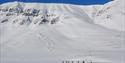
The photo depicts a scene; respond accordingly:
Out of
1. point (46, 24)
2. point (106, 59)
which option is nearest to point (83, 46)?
point (106, 59)

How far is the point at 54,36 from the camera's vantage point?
116938mm

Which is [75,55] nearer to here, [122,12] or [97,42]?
[97,42]

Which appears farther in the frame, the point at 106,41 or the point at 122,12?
the point at 122,12

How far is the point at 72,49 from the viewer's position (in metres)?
102

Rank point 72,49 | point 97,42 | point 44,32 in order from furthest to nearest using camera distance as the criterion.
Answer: point 44,32 → point 97,42 → point 72,49

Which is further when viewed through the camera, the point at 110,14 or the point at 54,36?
the point at 110,14

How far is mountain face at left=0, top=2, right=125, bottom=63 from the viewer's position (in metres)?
94.7

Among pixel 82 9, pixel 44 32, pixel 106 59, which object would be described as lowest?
pixel 106 59

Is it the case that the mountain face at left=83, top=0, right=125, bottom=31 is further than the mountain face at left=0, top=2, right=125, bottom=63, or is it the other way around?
the mountain face at left=83, top=0, right=125, bottom=31

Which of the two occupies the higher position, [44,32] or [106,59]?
[44,32]

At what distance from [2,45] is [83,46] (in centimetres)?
2353

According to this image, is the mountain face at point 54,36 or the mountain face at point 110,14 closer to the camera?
the mountain face at point 54,36

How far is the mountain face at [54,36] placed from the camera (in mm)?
94688

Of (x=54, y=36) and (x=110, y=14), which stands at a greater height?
(x=110, y=14)
